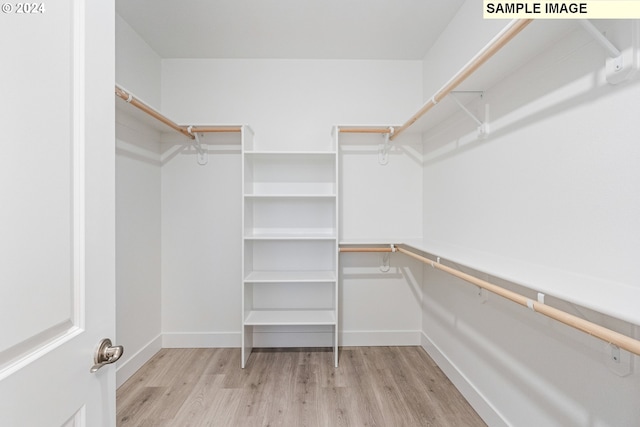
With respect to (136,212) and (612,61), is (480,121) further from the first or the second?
(136,212)

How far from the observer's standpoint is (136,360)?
2297 millimetres

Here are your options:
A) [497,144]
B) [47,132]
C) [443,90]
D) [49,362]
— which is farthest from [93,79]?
[497,144]

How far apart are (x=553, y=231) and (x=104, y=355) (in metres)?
1.55

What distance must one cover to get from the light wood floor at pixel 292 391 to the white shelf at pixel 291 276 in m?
0.65

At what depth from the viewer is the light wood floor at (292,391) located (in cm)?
178

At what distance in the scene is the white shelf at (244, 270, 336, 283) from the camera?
2.34 meters

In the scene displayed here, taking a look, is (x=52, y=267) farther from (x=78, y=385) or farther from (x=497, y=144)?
(x=497, y=144)

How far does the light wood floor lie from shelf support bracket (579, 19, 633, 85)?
5.78 ft

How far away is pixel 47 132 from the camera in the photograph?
0.56 metres

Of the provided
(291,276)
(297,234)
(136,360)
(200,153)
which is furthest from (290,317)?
(200,153)

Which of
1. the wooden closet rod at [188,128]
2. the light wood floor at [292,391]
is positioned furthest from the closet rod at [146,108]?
the light wood floor at [292,391]

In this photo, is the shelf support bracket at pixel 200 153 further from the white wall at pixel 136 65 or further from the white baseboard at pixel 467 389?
the white baseboard at pixel 467 389

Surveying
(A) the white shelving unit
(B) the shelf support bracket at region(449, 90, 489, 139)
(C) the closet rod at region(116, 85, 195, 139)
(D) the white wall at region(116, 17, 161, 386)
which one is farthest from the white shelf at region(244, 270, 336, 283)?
(B) the shelf support bracket at region(449, 90, 489, 139)

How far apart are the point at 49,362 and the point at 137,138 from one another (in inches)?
83.2
